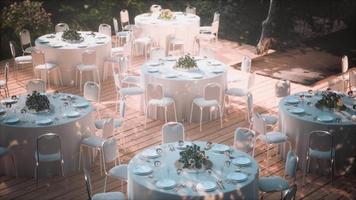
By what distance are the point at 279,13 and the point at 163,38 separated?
536 centimetres

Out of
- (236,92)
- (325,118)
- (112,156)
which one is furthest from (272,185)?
(236,92)

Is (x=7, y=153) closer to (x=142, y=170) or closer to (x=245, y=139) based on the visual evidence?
(x=142, y=170)

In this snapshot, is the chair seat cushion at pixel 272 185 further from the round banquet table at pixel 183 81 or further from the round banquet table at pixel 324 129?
the round banquet table at pixel 183 81

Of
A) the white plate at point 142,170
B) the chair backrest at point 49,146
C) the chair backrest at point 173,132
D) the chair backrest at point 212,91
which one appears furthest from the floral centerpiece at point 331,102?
the chair backrest at point 49,146

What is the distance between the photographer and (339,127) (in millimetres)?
8609

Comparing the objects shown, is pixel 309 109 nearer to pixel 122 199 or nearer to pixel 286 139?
pixel 286 139

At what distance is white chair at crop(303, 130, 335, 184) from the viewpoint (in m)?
8.39

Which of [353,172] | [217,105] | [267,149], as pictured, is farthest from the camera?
[217,105]

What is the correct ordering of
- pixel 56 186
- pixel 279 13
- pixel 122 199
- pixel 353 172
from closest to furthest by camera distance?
pixel 122 199 < pixel 56 186 < pixel 353 172 < pixel 279 13

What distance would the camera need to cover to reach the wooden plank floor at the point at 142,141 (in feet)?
27.1

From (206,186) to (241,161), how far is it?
3.00 ft

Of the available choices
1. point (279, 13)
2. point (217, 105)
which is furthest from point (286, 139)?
point (279, 13)

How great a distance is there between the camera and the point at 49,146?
8250 millimetres

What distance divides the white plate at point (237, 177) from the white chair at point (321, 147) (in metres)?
1.82
